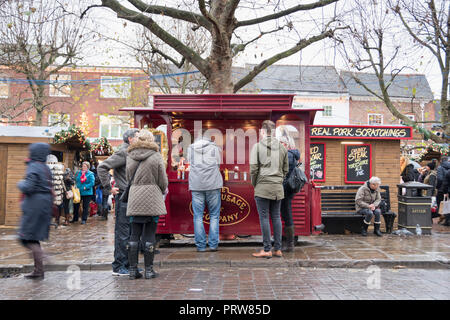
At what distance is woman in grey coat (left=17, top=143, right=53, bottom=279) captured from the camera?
6.07 metres

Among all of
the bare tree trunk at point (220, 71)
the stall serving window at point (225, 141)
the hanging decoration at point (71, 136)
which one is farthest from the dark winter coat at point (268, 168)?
the hanging decoration at point (71, 136)

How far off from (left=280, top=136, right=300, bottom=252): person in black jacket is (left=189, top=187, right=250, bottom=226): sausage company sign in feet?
2.71

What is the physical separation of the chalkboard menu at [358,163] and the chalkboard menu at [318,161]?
64 cm

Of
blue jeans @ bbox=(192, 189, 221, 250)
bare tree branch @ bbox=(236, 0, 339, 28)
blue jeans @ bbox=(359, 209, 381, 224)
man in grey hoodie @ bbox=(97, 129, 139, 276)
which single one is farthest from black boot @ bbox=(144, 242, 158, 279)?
bare tree branch @ bbox=(236, 0, 339, 28)

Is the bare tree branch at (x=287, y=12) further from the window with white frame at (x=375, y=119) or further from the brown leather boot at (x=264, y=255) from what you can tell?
the window with white frame at (x=375, y=119)

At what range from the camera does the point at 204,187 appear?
792cm

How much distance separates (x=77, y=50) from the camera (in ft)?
75.7

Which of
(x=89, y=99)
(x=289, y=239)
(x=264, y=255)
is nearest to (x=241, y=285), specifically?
(x=264, y=255)

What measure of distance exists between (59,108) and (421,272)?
35581mm

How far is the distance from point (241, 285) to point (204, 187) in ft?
8.32

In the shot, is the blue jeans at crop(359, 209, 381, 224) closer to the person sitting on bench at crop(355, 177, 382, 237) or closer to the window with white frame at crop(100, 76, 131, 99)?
the person sitting on bench at crop(355, 177, 382, 237)

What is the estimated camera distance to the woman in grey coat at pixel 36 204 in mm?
6066

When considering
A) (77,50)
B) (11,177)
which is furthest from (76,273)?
(77,50)

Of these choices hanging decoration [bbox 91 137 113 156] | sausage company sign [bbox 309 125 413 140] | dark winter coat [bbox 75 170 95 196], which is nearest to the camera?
sausage company sign [bbox 309 125 413 140]
